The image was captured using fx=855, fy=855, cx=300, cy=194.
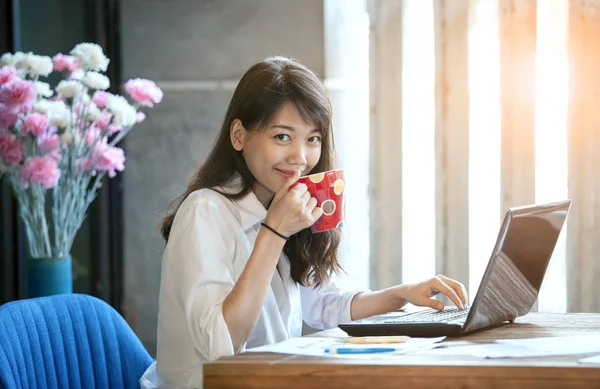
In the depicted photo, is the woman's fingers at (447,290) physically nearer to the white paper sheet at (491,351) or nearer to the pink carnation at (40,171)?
the white paper sheet at (491,351)

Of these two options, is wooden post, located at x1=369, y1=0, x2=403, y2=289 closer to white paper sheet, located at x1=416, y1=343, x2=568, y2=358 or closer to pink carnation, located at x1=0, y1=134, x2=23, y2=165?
pink carnation, located at x1=0, y1=134, x2=23, y2=165

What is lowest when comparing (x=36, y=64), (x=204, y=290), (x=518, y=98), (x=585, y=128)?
(x=204, y=290)

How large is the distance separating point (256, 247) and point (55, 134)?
138 centimetres

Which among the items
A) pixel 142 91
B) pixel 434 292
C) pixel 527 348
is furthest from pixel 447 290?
pixel 142 91

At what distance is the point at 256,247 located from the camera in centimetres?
144

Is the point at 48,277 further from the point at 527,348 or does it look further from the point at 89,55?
the point at 527,348

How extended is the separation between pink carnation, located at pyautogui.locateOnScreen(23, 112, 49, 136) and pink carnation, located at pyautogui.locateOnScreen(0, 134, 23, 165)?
50 mm

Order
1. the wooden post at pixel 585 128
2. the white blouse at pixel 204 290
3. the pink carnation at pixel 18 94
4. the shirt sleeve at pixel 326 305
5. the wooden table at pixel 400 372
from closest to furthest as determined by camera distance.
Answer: the wooden table at pixel 400 372, the white blouse at pixel 204 290, the shirt sleeve at pixel 326 305, the pink carnation at pixel 18 94, the wooden post at pixel 585 128

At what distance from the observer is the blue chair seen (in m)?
1.45

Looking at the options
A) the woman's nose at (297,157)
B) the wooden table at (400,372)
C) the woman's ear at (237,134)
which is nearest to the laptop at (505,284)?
the wooden table at (400,372)

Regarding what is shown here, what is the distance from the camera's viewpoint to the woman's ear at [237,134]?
170 cm

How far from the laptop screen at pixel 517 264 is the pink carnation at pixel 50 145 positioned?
5.03ft

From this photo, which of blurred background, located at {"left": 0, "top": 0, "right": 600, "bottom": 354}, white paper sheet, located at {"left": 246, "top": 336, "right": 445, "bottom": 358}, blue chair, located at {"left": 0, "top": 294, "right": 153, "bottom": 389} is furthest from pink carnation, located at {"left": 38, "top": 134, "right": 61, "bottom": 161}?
white paper sheet, located at {"left": 246, "top": 336, "right": 445, "bottom": 358}

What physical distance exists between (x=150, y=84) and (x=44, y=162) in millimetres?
423
